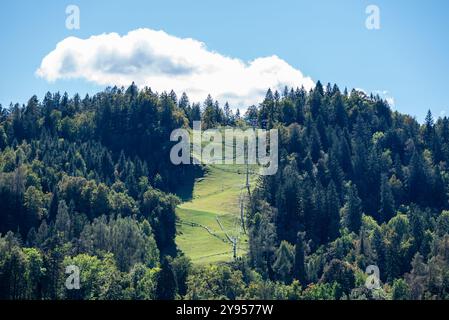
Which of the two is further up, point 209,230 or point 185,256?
point 209,230

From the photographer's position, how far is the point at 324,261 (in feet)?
518

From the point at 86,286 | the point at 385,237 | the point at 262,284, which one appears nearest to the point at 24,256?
the point at 86,286

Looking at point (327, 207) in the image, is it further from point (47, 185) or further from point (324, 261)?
point (47, 185)

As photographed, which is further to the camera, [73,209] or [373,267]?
[73,209]

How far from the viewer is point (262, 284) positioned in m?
128

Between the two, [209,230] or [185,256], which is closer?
[185,256]

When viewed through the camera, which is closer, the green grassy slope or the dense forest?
the dense forest

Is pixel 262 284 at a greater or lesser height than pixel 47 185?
lesser

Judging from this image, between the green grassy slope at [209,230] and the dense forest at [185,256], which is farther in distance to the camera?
the green grassy slope at [209,230]
